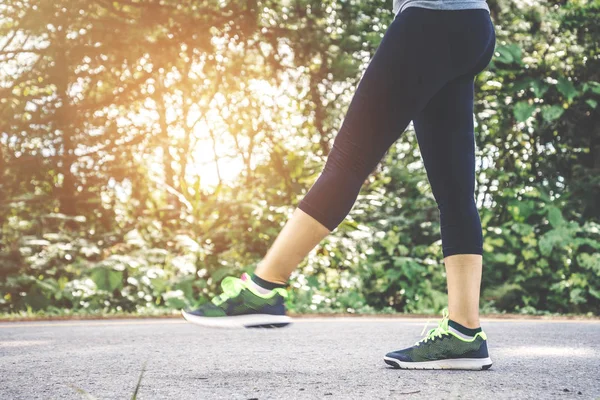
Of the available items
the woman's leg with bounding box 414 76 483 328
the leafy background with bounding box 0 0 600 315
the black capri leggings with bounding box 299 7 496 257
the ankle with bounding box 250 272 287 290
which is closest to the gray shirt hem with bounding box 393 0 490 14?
the black capri leggings with bounding box 299 7 496 257

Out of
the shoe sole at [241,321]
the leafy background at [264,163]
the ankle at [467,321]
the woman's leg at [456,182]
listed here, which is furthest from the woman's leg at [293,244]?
the leafy background at [264,163]

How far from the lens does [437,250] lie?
699 cm

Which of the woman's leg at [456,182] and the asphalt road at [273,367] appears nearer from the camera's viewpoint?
the asphalt road at [273,367]

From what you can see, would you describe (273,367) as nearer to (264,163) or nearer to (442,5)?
(442,5)

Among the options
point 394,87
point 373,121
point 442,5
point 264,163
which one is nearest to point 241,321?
point 373,121

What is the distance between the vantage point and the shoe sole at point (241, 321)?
2273mm

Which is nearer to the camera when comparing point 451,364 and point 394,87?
point 394,87

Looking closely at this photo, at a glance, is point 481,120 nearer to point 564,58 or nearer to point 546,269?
point 564,58

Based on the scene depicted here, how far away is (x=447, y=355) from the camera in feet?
8.43

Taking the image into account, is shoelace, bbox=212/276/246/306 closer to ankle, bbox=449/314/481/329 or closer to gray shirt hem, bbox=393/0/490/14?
ankle, bbox=449/314/481/329

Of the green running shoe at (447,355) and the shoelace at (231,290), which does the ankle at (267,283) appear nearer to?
the shoelace at (231,290)

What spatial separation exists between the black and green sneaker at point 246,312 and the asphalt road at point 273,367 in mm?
184

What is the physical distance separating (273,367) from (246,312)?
15.5 inches

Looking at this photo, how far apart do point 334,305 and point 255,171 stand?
187cm
